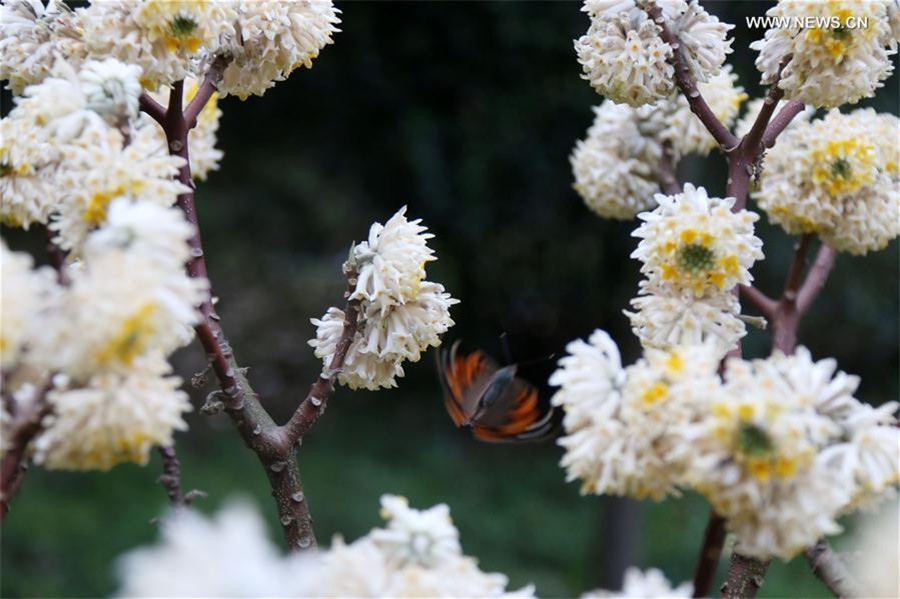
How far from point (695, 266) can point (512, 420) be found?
1.33ft

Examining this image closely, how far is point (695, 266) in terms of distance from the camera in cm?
123

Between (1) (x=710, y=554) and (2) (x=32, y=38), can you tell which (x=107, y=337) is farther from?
(2) (x=32, y=38)

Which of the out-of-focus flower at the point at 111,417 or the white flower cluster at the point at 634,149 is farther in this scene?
the white flower cluster at the point at 634,149

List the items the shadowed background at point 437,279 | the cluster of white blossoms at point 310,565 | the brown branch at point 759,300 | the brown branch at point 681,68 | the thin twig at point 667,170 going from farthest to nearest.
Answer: the shadowed background at point 437,279 → the thin twig at point 667,170 → the brown branch at point 759,300 → the brown branch at point 681,68 → the cluster of white blossoms at point 310,565

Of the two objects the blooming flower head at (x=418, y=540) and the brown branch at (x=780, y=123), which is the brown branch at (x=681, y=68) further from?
the blooming flower head at (x=418, y=540)

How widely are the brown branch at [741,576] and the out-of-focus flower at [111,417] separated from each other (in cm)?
74

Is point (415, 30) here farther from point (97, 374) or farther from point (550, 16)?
point (97, 374)

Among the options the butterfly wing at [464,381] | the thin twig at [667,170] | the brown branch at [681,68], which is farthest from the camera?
the thin twig at [667,170]

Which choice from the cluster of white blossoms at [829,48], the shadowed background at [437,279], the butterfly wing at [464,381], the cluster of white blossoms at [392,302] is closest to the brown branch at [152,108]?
the cluster of white blossoms at [392,302]

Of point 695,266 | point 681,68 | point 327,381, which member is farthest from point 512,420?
point 681,68

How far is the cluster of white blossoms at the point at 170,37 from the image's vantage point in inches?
47.6

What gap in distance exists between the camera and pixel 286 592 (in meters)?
0.83

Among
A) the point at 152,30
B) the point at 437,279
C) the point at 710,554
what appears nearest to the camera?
the point at 710,554

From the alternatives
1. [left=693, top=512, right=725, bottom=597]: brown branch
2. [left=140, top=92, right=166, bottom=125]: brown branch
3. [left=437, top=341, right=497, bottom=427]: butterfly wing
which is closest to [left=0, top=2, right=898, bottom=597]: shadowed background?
[left=437, top=341, right=497, bottom=427]: butterfly wing
